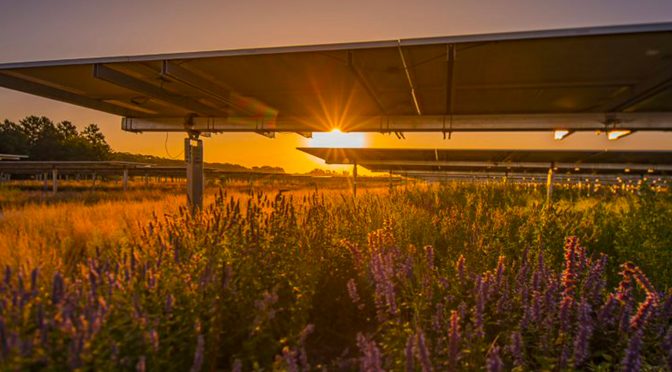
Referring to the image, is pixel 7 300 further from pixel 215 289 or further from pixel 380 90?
pixel 380 90

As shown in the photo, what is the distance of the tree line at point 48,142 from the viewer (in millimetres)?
59119

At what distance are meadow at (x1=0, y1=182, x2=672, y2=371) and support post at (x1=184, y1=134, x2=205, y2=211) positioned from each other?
185 cm

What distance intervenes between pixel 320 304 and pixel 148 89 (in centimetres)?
428

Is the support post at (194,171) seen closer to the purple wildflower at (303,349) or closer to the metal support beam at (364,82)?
the metal support beam at (364,82)

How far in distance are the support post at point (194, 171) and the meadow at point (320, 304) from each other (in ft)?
6.07

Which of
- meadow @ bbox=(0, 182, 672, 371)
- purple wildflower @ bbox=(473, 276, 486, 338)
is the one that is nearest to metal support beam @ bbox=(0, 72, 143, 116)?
meadow @ bbox=(0, 182, 672, 371)

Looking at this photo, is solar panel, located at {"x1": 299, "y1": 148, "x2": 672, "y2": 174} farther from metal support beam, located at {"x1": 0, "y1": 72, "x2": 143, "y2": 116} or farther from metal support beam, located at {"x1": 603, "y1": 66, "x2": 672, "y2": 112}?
metal support beam, located at {"x1": 0, "y1": 72, "x2": 143, "y2": 116}

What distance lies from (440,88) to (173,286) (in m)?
4.86

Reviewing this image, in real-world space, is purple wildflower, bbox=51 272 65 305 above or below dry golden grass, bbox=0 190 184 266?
above

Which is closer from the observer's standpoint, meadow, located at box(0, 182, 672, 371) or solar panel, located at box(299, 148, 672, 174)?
meadow, located at box(0, 182, 672, 371)

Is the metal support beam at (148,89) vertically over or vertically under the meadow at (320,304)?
over

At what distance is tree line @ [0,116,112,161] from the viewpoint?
5912 centimetres

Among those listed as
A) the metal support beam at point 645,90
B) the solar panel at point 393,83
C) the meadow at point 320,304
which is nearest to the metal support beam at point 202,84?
the solar panel at point 393,83

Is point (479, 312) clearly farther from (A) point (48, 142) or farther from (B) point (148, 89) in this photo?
(A) point (48, 142)
